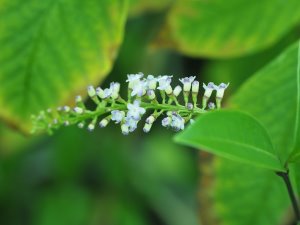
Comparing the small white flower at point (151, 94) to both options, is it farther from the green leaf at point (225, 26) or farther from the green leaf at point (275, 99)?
the green leaf at point (225, 26)

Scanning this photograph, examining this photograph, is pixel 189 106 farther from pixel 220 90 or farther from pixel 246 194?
pixel 246 194

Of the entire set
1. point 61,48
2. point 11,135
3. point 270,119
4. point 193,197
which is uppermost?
point 61,48

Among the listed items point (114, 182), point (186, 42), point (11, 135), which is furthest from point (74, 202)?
point (186, 42)

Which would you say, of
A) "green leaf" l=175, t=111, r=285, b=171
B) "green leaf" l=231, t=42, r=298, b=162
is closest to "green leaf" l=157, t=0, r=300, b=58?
"green leaf" l=231, t=42, r=298, b=162

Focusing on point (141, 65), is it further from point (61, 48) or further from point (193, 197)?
point (61, 48)

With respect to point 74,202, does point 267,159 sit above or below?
above

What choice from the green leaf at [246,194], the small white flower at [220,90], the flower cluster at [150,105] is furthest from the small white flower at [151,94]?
the green leaf at [246,194]
